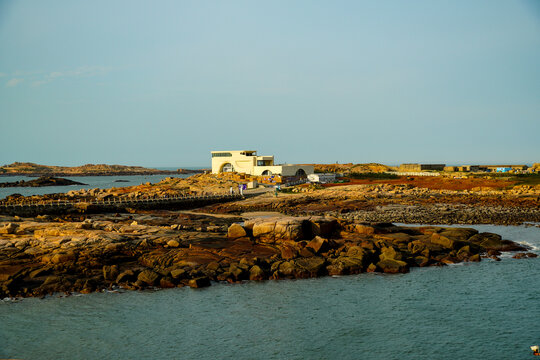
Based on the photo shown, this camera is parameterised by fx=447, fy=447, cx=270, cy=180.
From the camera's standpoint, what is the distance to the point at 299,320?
76.6 feet

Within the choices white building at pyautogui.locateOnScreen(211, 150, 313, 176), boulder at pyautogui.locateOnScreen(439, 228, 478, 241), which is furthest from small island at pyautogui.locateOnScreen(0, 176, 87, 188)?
boulder at pyautogui.locateOnScreen(439, 228, 478, 241)

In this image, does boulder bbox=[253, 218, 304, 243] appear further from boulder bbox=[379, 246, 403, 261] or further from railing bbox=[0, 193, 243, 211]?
railing bbox=[0, 193, 243, 211]

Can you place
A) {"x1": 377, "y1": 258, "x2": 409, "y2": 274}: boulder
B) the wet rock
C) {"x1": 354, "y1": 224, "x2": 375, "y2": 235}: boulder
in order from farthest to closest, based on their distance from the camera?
1. {"x1": 354, "y1": 224, "x2": 375, "y2": 235}: boulder
2. the wet rock
3. {"x1": 377, "y1": 258, "x2": 409, "y2": 274}: boulder

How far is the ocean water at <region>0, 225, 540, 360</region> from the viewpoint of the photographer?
1969 cm

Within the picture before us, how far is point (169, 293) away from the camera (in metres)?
27.1

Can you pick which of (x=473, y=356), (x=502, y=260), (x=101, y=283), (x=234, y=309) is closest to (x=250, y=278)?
(x=234, y=309)

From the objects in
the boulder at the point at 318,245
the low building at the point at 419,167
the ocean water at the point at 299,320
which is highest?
the low building at the point at 419,167

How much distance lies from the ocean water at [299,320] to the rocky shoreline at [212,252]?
4.23ft

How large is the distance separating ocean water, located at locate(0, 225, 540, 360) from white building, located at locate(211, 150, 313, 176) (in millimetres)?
73795

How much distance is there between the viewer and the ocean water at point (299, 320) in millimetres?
19688

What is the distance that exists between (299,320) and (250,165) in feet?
274

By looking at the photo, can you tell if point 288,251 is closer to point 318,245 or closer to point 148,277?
point 318,245

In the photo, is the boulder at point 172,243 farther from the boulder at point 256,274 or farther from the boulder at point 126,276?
the boulder at point 256,274

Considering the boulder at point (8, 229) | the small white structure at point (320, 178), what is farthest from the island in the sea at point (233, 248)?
the small white structure at point (320, 178)
